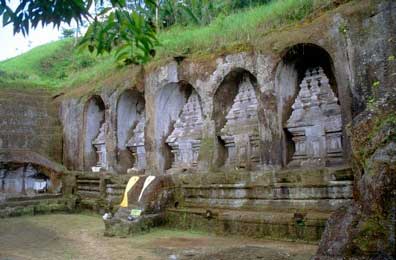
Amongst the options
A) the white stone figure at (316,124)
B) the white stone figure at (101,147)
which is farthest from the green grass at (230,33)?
the white stone figure at (101,147)

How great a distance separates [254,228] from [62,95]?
10.3 metres

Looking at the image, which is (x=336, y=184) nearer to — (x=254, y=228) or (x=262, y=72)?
(x=254, y=228)

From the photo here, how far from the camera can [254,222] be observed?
712 cm

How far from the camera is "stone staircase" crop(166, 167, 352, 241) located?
6691mm

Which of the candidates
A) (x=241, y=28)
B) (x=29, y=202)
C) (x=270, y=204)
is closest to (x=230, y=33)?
(x=241, y=28)

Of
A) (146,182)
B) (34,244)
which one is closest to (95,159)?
(146,182)

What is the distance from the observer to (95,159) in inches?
549

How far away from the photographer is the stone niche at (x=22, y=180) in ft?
40.6

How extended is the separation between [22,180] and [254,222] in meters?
8.28

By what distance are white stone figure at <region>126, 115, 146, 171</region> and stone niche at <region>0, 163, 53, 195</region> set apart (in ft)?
8.76

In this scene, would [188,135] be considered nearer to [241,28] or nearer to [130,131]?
[130,131]

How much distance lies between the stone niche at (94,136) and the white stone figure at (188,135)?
324cm

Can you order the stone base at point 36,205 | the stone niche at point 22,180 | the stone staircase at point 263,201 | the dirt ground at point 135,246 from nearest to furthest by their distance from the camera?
1. the dirt ground at point 135,246
2. the stone staircase at point 263,201
3. the stone base at point 36,205
4. the stone niche at point 22,180

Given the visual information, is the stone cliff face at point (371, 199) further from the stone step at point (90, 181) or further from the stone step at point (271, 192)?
the stone step at point (90, 181)
